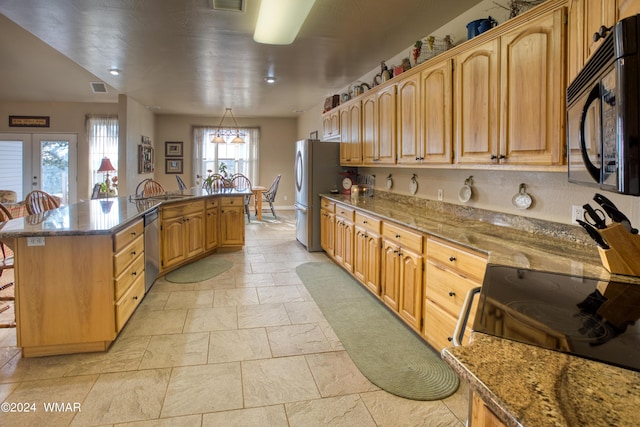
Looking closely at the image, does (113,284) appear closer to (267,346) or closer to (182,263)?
(267,346)

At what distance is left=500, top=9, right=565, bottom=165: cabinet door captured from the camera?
1935 millimetres

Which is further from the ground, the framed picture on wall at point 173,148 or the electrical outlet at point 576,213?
the framed picture on wall at point 173,148

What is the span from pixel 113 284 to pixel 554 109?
9.28ft

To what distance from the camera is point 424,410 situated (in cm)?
196

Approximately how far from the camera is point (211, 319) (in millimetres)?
3148

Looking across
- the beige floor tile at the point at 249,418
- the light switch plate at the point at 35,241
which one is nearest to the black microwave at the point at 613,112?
the beige floor tile at the point at 249,418

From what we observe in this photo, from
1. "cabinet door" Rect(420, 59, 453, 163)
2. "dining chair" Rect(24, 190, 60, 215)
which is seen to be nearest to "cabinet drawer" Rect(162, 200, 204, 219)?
"dining chair" Rect(24, 190, 60, 215)

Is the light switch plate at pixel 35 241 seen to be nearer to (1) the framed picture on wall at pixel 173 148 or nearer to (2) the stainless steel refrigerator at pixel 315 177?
(2) the stainless steel refrigerator at pixel 315 177

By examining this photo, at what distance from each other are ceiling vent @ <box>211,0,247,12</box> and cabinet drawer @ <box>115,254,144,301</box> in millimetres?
2155

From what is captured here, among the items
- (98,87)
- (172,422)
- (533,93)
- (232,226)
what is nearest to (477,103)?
(533,93)

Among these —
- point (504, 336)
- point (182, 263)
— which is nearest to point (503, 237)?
point (504, 336)

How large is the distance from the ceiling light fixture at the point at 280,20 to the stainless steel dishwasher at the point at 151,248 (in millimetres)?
2017

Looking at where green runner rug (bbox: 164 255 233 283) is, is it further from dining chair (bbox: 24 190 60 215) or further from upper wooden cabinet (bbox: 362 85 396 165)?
upper wooden cabinet (bbox: 362 85 396 165)

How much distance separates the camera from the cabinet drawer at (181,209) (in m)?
4.22
